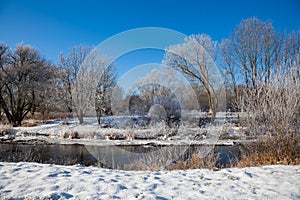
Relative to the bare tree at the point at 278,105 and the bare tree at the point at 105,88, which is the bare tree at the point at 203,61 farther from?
the bare tree at the point at 278,105

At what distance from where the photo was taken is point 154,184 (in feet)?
12.7

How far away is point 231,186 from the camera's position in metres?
3.63

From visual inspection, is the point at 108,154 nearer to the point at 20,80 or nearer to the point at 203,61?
the point at 203,61

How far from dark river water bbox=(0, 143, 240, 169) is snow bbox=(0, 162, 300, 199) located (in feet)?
→ 7.10

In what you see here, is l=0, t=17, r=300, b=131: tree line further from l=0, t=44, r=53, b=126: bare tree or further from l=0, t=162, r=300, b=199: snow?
l=0, t=162, r=300, b=199: snow

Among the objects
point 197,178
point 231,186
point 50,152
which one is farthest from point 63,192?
point 50,152

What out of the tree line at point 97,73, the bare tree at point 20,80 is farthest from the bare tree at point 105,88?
the bare tree at point 20,80

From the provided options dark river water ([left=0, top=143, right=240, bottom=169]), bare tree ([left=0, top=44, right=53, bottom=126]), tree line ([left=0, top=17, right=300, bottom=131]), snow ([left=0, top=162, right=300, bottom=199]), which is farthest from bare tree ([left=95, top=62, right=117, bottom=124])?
snow ([left=0, top=162, right=300, bottom=199])

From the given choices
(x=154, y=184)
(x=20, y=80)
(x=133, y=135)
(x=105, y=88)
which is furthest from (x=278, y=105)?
(x=20, y=80)

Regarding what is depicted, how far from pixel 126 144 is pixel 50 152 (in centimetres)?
375

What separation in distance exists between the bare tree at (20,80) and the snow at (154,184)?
54.4 ft

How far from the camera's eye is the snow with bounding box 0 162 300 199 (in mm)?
3281

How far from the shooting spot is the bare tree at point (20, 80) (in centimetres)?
1838

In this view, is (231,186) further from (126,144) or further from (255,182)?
(126,144)
